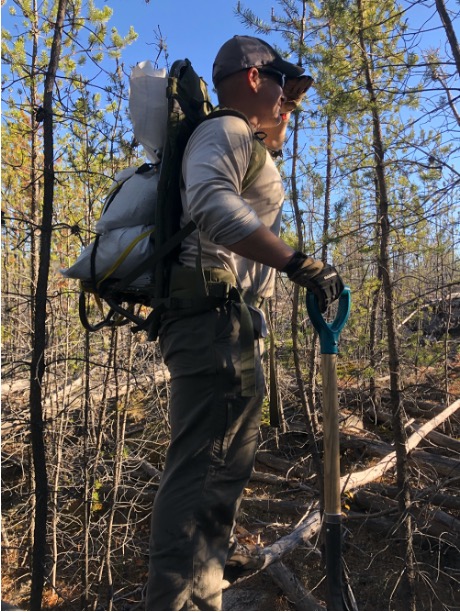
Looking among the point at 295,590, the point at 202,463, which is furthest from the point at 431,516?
the point at 202,463

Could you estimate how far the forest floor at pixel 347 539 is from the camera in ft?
15.3

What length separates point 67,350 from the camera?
19.0 feet

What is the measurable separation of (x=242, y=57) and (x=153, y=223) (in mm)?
770

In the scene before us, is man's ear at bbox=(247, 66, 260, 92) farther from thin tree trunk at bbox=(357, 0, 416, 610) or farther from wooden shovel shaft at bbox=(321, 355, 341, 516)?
thin tree trunk at bbox=(357, 0, 416, 610)

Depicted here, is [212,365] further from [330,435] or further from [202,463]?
[330,435]

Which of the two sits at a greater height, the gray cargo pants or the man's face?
the man's face

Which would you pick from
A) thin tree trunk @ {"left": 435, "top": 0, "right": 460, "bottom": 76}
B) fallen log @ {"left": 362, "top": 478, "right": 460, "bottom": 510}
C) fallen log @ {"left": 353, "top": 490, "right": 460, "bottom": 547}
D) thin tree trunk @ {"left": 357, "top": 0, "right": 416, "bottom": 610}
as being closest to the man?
thin tree trunk @ {"left": 435, "top": 0, "right": 460, "bottom": 76}

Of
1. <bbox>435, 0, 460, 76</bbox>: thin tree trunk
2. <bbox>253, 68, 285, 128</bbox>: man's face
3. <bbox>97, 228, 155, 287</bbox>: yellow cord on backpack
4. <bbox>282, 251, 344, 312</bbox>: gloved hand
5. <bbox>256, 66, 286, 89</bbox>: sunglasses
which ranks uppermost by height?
<bbox>435, 0, 460, 76</bbox>: thin tree trunk

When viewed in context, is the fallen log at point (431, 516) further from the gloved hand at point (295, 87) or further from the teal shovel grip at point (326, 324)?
the gloved hand at point (295, 87)

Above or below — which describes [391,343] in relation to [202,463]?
above

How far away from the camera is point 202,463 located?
66.1 inches

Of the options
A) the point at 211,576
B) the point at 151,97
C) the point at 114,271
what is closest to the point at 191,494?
the point at 211,576

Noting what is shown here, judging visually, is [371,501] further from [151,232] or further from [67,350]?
[151,232]

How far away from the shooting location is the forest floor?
4.65 meters
